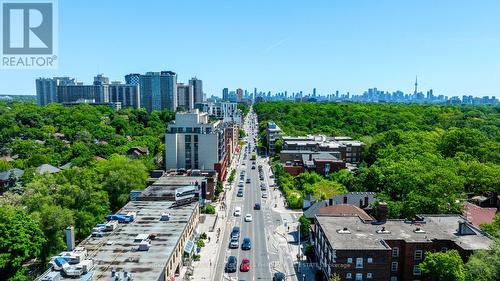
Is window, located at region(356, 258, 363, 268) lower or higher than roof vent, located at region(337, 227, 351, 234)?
lower

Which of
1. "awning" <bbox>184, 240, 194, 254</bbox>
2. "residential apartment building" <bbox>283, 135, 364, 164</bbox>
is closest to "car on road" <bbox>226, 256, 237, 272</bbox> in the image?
"awning" <bbox>184, 240, 194, 254</bbox>

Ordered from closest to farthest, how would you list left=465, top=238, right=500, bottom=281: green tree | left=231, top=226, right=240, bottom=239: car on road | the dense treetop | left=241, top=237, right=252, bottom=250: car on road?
left=465, top=238, right=500, bottom=281: green tree < left=241, top=237, right=252, bottom=250: car on road < left=231, top=226, right=240, bottom=239: car on road < the dense treetop

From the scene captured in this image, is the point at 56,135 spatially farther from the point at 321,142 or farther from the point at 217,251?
the point at 217,251

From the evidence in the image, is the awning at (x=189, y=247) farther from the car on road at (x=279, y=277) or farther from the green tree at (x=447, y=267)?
the green tree at (x=447, y=267)

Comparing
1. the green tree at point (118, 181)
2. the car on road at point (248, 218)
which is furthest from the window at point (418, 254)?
the green tree at point (118, 181)

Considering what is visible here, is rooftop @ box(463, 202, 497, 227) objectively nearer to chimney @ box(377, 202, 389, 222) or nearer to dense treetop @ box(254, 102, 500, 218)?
dense treetop @ box(254, 102, 500, 218)
